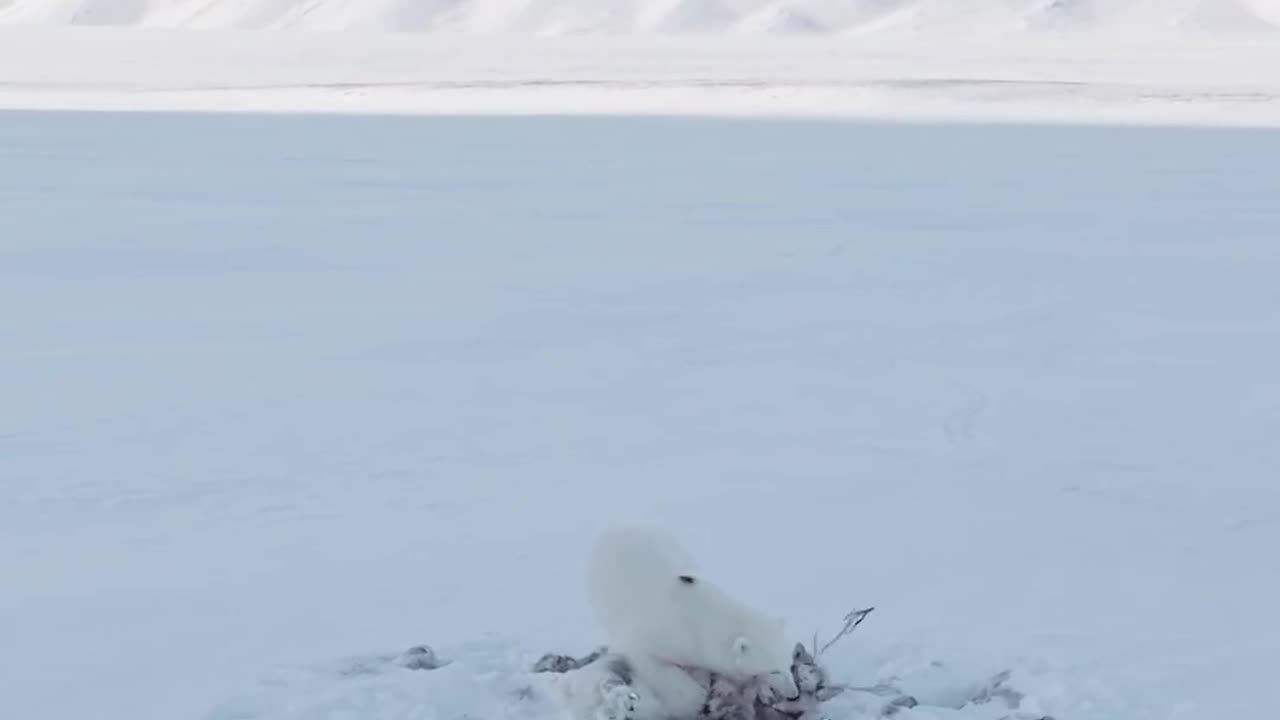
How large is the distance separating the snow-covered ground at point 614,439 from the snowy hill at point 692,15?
31772 millimetres

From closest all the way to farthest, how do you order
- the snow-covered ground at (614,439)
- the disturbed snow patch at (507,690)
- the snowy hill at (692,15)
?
the disturbed snow patch at (507,690) → the snow-covered ground at (614,439) → the snowy hill at (692,15)

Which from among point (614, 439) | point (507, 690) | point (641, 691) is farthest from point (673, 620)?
point (614, 439)

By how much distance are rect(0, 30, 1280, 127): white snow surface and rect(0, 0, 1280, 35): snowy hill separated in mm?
9404

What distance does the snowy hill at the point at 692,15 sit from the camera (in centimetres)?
3797

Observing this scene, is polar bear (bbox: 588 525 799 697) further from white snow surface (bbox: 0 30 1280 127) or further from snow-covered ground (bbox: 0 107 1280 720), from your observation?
white snow surface (bbox: 0 30 1280 127)

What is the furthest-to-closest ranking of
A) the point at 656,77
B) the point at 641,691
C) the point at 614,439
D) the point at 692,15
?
the point at 692,15
the point at 656,77
the point at 614,439
the point at 641,691

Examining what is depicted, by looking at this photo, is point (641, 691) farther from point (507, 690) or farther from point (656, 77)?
point (656, 77)

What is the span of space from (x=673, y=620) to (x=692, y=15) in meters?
41.1

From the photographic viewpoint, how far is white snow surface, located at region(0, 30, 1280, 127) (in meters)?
14.2

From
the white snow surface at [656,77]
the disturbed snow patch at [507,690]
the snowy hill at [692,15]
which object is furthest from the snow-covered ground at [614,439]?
the snowy hill at [692,15]

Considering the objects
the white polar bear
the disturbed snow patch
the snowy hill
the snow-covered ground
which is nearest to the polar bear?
the white polar bear

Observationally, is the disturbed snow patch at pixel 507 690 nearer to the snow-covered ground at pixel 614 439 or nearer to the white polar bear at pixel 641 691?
the snow-covered ground at pixel 614 439

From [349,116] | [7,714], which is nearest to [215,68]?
[349,116]

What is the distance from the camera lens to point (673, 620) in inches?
87.3
